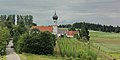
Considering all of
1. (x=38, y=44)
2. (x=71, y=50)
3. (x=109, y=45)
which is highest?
(x=38, y=44)

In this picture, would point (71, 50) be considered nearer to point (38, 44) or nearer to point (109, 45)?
point (38, 44)

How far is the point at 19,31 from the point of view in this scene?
10362cm

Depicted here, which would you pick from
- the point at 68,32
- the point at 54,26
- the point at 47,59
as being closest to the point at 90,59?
the point at 47,59

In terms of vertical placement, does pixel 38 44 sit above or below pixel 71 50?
above

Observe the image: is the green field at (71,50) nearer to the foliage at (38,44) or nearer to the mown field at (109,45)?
the mown field at (109,45)

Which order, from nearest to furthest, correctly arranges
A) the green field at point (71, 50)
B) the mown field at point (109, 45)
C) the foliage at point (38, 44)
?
the green field at point (71, 50)
the foliage at point (38, 44)
the mown field at point (109, 45)

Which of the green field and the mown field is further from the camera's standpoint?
the mown field

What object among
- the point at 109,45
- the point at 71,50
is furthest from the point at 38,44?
the point at 109,45

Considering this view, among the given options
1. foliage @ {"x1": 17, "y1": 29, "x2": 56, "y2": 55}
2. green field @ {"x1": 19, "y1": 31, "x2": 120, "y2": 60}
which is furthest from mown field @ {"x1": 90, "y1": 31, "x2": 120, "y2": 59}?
foliage @ {"x1": 17, "y1": 29, "x2": 56, "y2": 55}

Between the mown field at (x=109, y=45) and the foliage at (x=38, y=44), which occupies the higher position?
the foliage at (x=38, y=44)

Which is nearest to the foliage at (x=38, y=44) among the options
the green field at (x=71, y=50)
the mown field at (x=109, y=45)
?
the green field at (x=71, y=50)

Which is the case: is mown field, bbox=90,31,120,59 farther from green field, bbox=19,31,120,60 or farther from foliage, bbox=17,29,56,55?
foliage, bbox=17,29,56,55

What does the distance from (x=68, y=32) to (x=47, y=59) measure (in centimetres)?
9914

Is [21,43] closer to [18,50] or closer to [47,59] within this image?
[18,50]
